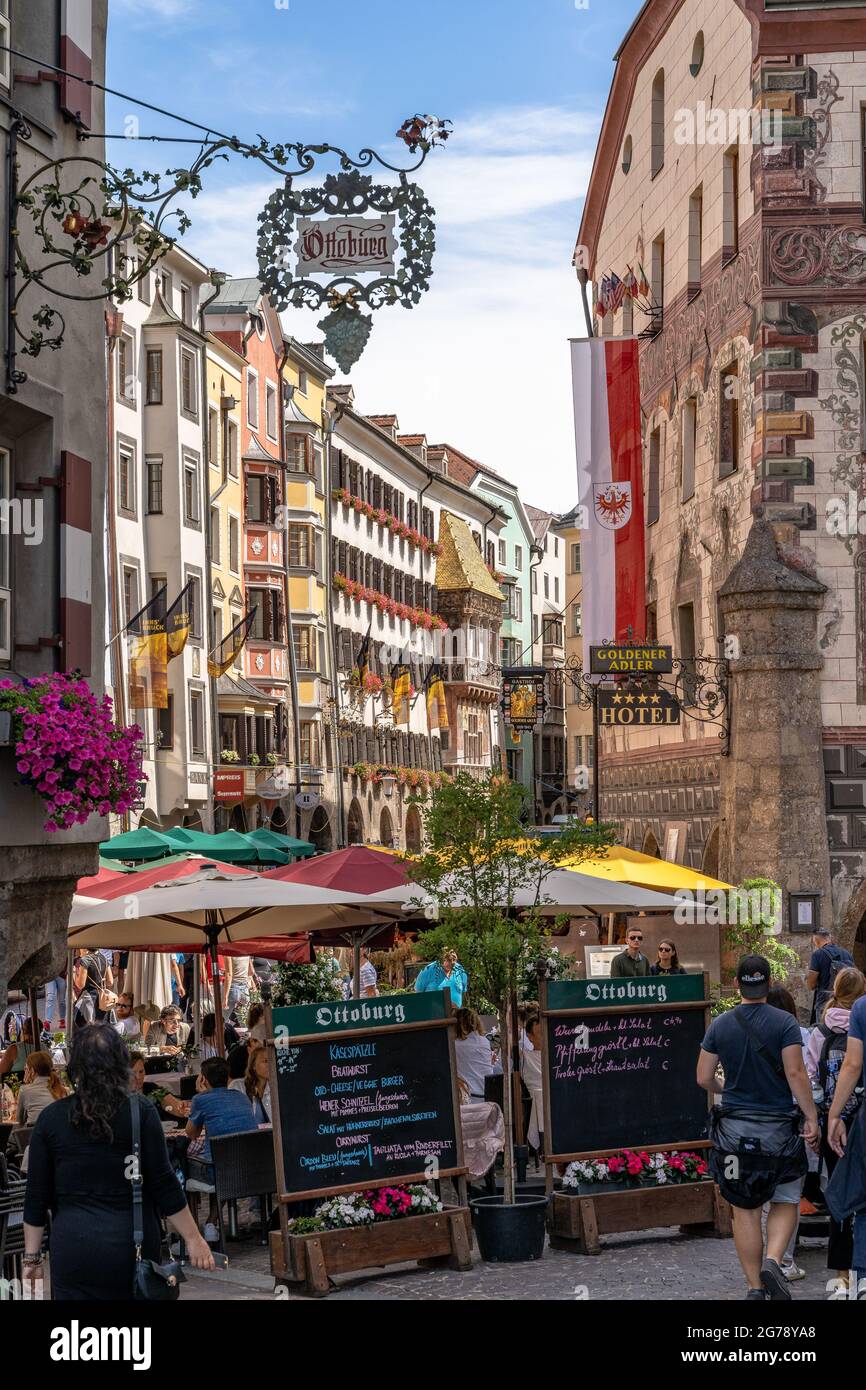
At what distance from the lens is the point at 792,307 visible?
26.0 metres

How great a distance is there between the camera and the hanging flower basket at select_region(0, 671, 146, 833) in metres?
12.5

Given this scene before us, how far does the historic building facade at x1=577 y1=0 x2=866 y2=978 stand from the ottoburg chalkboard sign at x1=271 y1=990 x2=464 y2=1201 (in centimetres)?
1309

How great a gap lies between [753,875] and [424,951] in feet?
40.2

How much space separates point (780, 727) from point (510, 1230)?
1349 centimetres

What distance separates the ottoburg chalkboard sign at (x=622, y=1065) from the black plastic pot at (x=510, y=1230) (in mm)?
442

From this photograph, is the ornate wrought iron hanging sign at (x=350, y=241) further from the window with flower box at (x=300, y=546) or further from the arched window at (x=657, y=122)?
the window with flower box at (x=300, y=546)

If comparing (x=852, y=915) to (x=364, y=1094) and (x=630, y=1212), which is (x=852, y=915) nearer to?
(x=630, y=1212)

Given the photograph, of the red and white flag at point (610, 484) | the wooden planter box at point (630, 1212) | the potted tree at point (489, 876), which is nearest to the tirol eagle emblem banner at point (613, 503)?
the red and white flag at point (610, 484)

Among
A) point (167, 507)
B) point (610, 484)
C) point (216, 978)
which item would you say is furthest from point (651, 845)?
point (167, 507)

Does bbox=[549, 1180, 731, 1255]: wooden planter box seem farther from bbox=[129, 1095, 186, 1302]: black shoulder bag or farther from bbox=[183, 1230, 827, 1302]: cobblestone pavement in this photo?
bbox=[129, 1095, 186, 1302]: black shoulder bag

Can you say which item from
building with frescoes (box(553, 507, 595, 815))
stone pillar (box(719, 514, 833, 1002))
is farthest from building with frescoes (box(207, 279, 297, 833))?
stone pillar (box(719, 514, 833, 1002))

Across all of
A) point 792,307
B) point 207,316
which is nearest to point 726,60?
point 792,307

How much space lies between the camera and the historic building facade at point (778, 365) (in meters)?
25.7

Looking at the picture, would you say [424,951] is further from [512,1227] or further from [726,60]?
[726,60]
